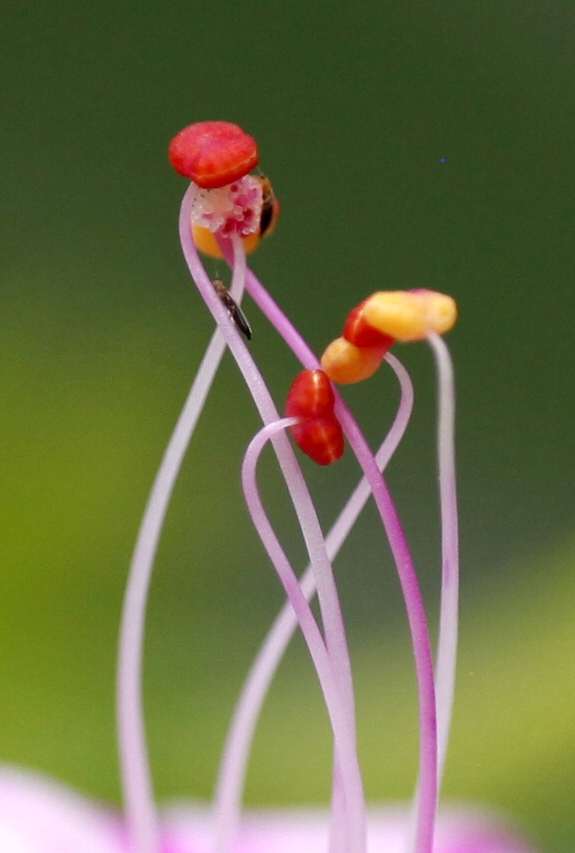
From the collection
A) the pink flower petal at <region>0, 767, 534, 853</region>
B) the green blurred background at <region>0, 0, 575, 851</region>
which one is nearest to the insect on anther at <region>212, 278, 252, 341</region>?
the green blurred background at <region>0, 0, 575, 851</region>

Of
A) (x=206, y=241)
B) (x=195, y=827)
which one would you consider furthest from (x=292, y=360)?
(x=195, y=827)

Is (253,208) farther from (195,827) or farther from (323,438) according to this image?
(195,827)

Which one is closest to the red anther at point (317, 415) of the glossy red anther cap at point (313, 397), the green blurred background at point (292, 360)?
the glossy red anther cap at point (313, 397)

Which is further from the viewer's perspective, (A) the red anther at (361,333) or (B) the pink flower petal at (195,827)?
(B) the pink flower petal at (195,827)

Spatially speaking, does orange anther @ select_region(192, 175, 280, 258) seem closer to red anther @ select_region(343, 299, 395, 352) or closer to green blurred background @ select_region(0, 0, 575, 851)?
red anther @ select_region(343, 299, 395, 352)

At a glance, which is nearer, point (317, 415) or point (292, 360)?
point (317, 415)

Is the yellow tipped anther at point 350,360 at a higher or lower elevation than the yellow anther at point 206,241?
lower

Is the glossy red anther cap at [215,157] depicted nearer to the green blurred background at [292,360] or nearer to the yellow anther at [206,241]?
the yellow anther at [206,241]
